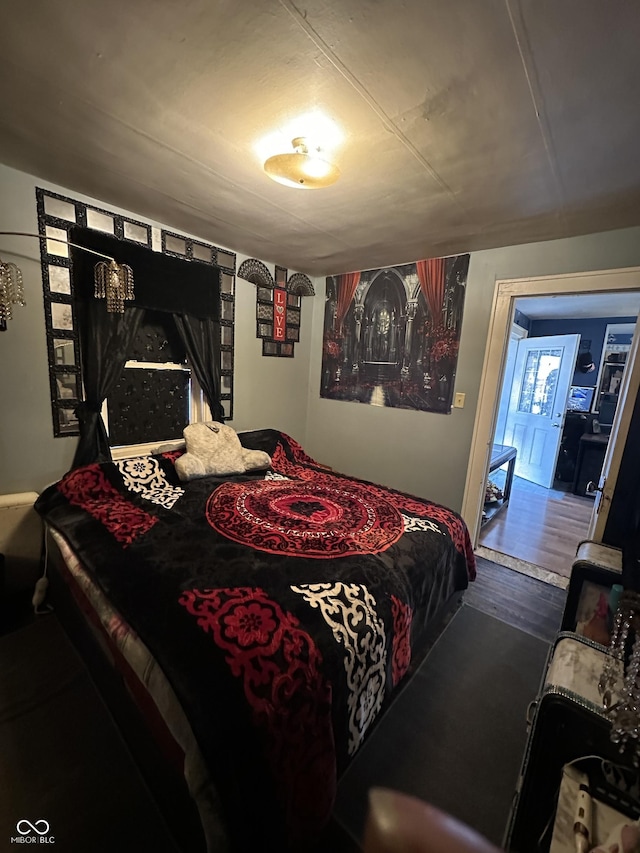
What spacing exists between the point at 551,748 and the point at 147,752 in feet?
4.36

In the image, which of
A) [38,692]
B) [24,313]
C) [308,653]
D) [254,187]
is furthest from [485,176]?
[38,692]

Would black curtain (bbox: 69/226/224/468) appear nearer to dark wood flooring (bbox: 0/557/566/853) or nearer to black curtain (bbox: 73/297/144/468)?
black curtain (bbox: 73/297/144/468)

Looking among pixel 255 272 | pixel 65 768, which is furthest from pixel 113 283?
pixel 65 768

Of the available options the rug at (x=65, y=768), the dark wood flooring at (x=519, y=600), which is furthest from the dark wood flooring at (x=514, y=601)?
the rug at (x=65, y=768)

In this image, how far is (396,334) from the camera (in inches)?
130

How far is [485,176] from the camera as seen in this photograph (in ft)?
5.67

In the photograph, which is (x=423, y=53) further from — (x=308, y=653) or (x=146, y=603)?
(x=146, y=603)

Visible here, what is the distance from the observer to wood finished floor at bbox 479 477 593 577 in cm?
301

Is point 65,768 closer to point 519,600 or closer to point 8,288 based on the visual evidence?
point 8,288

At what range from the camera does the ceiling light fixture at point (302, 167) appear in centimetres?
149

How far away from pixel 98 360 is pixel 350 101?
6.86 feet

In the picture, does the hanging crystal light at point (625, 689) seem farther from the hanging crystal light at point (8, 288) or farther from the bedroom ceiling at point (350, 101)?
the hanging crystal light at point (8, 288)

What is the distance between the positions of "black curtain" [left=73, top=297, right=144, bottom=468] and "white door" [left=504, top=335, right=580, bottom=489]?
515cm
